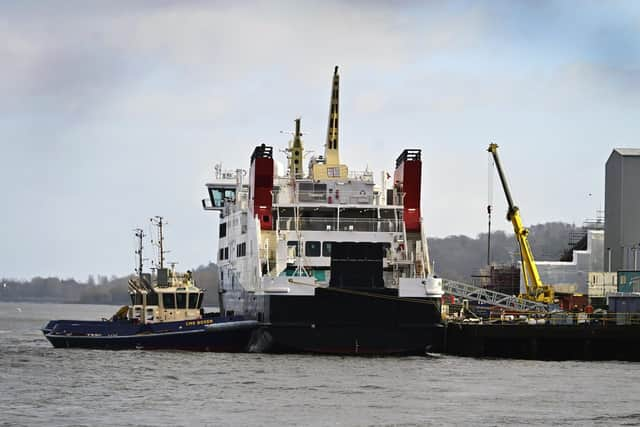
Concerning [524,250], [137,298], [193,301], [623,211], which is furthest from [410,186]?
[623,211]

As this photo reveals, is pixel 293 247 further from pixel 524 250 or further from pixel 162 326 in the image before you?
pixel 524 250

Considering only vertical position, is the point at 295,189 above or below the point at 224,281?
above

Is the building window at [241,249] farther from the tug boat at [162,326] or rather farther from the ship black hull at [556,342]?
the ship black hull at [556,342]

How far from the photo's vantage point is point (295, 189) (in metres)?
59.7

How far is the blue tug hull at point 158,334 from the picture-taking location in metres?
56.5

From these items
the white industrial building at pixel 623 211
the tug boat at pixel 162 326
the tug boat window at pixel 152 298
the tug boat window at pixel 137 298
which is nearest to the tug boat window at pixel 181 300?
the tug boat at pixel 162 326

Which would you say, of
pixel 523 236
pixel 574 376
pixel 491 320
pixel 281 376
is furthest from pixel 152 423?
pixel 523 236

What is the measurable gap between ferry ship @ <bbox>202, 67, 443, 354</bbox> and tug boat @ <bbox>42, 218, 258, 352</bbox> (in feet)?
4.78

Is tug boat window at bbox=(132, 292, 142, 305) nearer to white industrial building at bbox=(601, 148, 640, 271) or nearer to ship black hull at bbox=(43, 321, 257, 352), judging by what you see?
ship black hull at bbox=(43, 321, 257, 352)

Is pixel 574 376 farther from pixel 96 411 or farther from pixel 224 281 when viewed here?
pixel 224 281

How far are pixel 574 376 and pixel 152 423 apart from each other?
20.2m

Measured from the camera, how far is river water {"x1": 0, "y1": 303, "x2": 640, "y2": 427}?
3603 centimetres

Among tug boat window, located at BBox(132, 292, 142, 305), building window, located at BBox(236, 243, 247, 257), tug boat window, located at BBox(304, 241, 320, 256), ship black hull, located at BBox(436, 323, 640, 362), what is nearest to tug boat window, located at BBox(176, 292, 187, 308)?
tug boat window, located at BBox(132, 292, 142, 305)

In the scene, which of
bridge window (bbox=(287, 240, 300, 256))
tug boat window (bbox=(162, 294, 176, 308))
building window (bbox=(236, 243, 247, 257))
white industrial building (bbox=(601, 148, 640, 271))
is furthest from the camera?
white industrial building (bbox=(601, 148, 640, 271))
